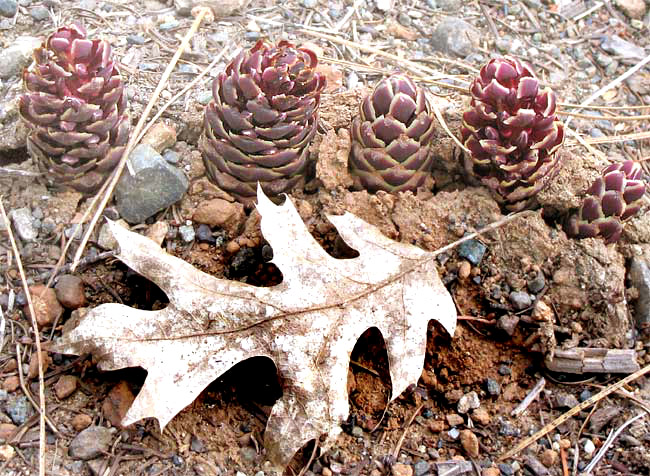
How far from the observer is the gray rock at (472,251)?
2.49m

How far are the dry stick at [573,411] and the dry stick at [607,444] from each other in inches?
4.2

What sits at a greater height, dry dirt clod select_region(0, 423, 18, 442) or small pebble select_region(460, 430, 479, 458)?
dry dirt clod select_region(0, 423, 18, 442)

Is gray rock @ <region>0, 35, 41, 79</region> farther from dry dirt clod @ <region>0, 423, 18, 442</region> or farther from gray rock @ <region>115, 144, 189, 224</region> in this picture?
dry dirt clod @ <region>0, 423, 18, 442</region>

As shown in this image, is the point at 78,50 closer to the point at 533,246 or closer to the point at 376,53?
the point at 376,53

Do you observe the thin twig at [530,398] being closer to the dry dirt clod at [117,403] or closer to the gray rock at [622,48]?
the dry dirt clod at [117,403]

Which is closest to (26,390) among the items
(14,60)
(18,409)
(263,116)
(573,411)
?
(18,409)

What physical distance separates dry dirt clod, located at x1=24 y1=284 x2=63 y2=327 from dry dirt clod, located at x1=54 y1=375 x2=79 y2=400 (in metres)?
0.20

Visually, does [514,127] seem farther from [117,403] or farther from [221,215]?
[117,403]

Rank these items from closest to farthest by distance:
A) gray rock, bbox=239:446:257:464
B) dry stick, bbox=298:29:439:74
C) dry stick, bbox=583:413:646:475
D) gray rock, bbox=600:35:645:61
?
gray rock, bbox=239:446:257:464 → dry stick, bbox=583:413:646:475 → dry stick, bbox=298:29:439:74 → gray rock, bbox=600:35:645:61

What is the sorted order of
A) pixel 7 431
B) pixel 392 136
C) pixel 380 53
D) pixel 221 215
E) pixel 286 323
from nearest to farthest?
1. pixel 7 431
2. pixel 286 323
3. pixel 392 136
4. pixel 221 215
5. pixel 380 53

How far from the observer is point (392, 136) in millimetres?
2402

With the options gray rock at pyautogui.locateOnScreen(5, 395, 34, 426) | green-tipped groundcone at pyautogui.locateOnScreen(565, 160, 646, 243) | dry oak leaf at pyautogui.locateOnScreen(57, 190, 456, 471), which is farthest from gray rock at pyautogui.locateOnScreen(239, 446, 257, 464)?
green-tipped groundcone at pyautogui.locateOnScreen(565, 160, 646, 243)

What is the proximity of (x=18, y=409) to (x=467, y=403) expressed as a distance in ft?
4.55

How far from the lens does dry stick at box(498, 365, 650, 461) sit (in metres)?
2.28
